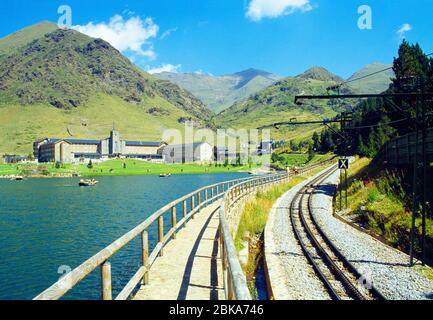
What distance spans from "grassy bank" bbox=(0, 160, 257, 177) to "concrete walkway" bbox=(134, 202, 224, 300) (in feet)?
447

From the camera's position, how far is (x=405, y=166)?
2898 centimetres

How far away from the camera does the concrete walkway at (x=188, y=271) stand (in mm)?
7562

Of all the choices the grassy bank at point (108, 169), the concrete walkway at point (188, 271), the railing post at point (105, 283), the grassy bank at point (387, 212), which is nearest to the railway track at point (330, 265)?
the grassy bank at point (387, 212)

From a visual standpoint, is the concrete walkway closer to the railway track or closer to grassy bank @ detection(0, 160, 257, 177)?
the railway track

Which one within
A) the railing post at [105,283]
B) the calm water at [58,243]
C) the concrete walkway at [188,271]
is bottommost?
the calm water at [58,243]

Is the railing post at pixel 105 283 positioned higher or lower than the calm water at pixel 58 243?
higher

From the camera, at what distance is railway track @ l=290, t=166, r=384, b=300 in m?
10.7

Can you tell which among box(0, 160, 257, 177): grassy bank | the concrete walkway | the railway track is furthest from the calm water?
box(0, 160, 257, 177): grassy bank

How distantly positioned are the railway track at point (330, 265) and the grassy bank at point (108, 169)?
130466 mm

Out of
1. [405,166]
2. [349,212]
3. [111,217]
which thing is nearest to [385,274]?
[349,212]

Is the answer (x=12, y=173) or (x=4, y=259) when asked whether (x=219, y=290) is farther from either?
(x=12, y=173)

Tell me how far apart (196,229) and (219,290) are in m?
7.58

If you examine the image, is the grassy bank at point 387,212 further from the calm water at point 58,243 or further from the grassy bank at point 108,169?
the grassy bank at point 108,169

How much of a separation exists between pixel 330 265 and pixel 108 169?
149681mm
